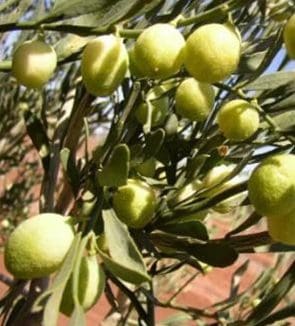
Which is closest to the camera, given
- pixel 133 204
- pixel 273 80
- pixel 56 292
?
pixel 56 292

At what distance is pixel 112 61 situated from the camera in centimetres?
48

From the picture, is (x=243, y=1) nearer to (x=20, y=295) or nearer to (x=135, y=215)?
(x=135, y=215)

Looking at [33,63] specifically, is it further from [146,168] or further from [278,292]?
[278,292]

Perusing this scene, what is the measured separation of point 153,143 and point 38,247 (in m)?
0.13

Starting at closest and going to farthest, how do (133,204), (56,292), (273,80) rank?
(56,292) < (133,204) < (273,80)

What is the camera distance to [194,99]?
526 millimetres

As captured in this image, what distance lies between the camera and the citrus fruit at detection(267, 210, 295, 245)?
0.45 metres

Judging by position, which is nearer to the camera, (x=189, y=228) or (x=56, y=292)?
(x=56, y=292)

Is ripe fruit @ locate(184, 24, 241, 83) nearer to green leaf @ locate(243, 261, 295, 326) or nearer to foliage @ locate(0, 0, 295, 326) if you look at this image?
foliage @ locate(0, 0, 295, 326)

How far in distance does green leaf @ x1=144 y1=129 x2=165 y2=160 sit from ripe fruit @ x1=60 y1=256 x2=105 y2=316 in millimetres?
104

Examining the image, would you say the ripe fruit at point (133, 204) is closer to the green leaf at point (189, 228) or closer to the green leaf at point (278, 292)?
the green leaf at point (189, 228)

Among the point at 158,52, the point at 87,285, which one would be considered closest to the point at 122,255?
the point at 87,285

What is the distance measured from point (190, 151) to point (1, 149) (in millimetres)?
1535

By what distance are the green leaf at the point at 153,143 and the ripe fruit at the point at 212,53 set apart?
0.23 ft
